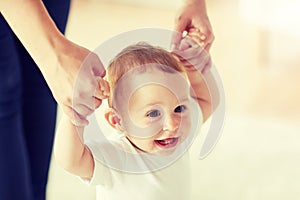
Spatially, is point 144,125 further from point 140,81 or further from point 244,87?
point 244,87

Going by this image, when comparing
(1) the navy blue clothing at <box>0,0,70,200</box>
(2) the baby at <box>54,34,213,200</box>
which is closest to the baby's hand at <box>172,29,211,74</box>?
(2) the baby at <box>54,34,213,200</box>

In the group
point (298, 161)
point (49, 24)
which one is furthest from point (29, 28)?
point (298, 161)

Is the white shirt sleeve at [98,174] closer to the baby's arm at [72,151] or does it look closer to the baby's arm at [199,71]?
the baby's arm at [72,151]

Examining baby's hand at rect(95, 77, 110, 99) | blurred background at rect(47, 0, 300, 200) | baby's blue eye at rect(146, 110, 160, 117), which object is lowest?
blurred background at rect(47, 0, 300, 200)

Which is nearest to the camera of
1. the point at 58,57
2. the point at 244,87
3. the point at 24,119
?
Answer: the point at 58,57

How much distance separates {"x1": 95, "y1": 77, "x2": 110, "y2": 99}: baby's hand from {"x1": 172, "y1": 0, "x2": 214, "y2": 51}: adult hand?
0.29 feet

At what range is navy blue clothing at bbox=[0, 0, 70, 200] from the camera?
629mm

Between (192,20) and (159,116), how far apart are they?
0.36ft

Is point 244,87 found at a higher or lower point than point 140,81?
lower

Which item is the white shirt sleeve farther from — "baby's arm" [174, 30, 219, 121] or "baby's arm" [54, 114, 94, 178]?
"baby's arm" [174, 30, 219, 121]

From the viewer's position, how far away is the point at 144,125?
634 mm

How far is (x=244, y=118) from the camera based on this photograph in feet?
2.91

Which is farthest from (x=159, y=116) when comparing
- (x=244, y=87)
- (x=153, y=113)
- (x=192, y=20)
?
(x=244, y=87)

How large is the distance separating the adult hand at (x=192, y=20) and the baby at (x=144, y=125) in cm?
1
